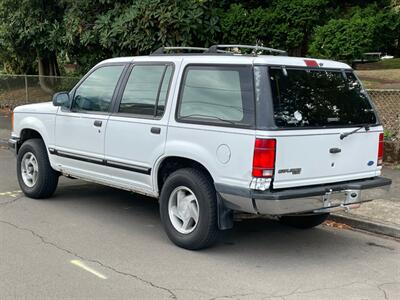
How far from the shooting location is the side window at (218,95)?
5.02m

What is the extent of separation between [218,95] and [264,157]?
837mm

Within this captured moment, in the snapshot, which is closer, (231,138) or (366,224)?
(231,138)

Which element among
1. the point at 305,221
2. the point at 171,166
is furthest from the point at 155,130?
the point at 305,221

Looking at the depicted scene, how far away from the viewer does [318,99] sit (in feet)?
17.6

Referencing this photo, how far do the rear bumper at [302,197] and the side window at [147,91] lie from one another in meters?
1.24

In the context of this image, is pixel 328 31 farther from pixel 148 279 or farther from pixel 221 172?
pixel 148 279

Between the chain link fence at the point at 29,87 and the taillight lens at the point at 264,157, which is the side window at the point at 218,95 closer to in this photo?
the taillight lens at the point at 264,157

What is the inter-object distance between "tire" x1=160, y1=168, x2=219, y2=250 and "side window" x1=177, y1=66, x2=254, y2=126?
1.94 ft

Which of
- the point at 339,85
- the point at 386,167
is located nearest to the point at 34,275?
the point at 339,85

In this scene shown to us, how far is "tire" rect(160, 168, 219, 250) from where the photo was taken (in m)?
5.25

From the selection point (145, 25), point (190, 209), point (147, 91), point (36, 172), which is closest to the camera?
point (190, 209)

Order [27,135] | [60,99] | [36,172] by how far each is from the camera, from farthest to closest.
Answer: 1. [27,135]
2. [36,172]
3. [60,99]

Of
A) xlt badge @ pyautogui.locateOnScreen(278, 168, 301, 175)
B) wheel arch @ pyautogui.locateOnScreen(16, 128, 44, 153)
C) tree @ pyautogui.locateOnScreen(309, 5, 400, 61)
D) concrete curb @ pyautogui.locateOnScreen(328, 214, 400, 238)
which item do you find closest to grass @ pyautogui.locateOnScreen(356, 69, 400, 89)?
tree @ pyautogui.locateOnScreen(309, 5, 400, 61)

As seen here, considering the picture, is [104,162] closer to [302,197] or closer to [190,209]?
[190,209]
